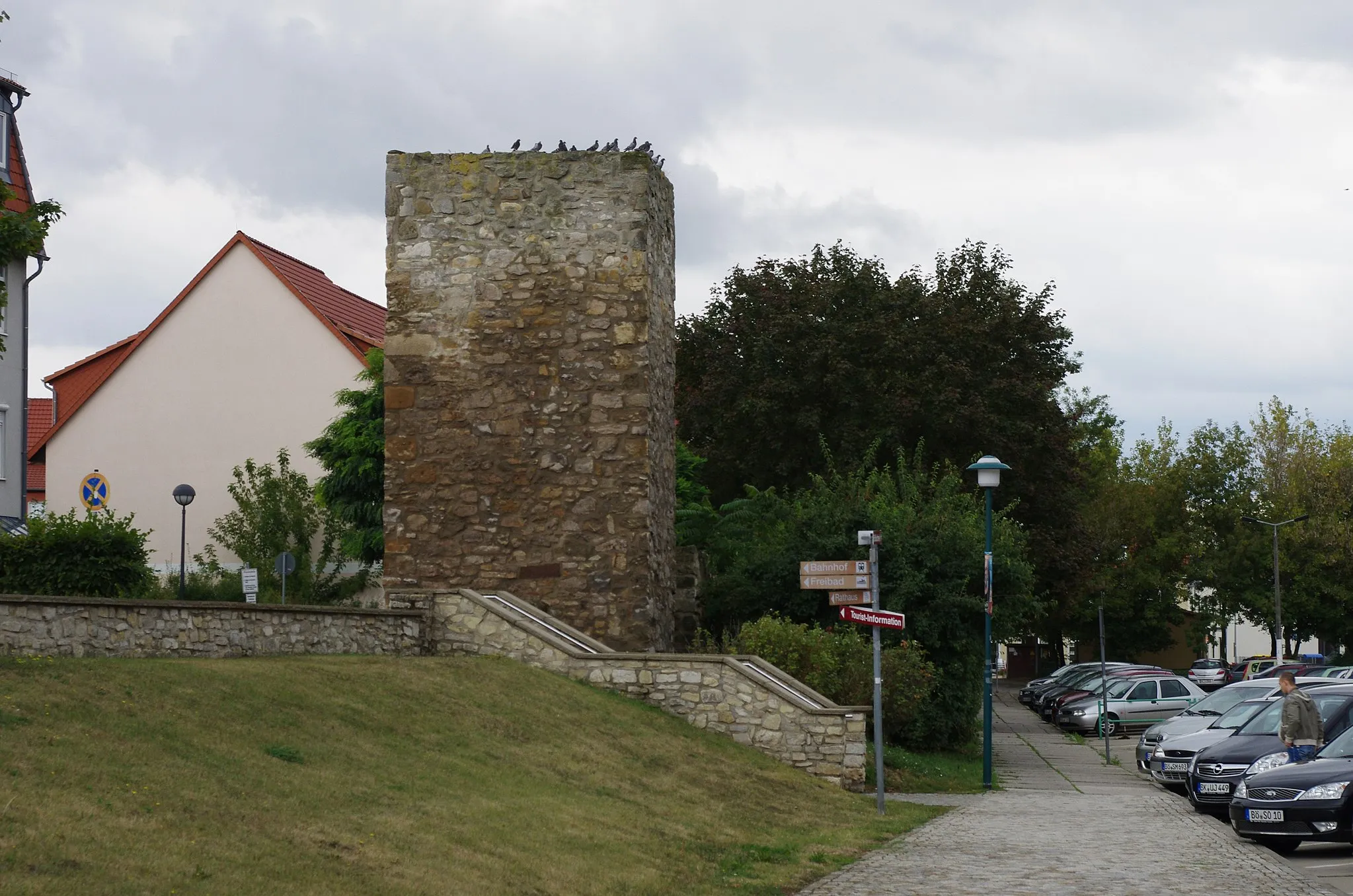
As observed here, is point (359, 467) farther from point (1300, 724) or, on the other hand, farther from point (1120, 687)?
point (1300, 724)

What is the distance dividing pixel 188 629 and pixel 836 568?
7.74 m

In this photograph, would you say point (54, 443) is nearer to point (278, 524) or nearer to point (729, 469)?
point (278, 524)

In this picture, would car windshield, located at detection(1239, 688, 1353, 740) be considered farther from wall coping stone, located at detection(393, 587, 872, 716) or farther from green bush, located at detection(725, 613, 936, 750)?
green bush, located at detection(725, 613, 936, 750)

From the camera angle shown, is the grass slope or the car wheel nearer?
the grass slope

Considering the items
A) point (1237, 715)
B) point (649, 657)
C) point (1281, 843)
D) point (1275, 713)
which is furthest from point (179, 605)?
point (1237, 715)

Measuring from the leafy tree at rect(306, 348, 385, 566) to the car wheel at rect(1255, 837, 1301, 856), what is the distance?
2520cm

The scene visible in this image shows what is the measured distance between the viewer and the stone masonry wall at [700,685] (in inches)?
804

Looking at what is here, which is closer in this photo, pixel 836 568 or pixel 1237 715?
pixel 836 568

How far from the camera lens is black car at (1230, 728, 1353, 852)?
1508 centimetres

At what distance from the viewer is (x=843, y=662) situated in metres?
23.9

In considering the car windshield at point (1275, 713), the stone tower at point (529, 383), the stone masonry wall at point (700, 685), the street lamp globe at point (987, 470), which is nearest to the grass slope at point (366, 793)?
the stone masonry wall at point (700, 685)

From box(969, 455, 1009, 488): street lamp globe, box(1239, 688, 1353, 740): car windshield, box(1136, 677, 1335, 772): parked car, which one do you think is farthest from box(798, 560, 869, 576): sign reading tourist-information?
box(1136, 677, 1335, 772): parked car

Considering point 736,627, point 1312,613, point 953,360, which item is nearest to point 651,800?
point 736,627

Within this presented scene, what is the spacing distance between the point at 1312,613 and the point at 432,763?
200ft
